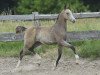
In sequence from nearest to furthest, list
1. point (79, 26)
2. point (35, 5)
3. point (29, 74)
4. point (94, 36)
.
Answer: point (29, 74) < point (94, 36) < point (79, 26) < point (35, 5)

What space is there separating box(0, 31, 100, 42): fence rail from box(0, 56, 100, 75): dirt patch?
60cm

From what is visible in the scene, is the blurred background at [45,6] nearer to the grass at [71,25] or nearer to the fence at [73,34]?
the grass at [71,25]

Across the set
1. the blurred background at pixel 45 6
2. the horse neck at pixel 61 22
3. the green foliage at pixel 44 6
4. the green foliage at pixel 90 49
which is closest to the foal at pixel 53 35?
the horse neck at pixel 61 22

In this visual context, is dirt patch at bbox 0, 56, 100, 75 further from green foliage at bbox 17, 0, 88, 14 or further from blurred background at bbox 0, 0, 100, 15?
green foliage at bbox 17, 0, 88, 14

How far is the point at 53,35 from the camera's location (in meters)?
10.5

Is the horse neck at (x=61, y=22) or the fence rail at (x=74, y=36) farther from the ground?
the horse neck at (x=61, y=22)

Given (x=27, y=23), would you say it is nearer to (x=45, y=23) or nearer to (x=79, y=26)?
(x=45, y=23)

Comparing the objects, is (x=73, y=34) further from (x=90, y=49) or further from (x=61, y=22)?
(x=61, y=22)

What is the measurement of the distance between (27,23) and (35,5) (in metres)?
16.6

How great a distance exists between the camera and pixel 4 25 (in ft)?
47.4

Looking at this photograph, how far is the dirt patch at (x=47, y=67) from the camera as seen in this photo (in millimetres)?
10041

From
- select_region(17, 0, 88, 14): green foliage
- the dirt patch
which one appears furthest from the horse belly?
select_region(17, 0, 88, 14): green foliage

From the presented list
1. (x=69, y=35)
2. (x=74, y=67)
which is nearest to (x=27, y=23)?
(x=69, y=35)

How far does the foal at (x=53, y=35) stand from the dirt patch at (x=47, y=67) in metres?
0.31
